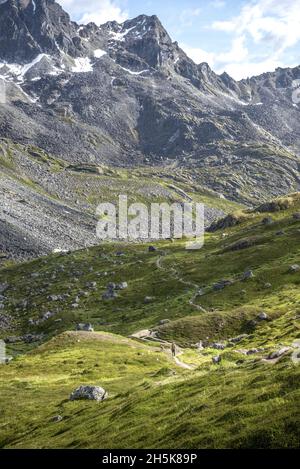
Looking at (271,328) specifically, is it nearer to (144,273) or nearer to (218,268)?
(218,268)

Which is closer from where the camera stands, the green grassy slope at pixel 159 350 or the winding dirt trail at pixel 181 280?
the green grassy slope at pixel 159 350

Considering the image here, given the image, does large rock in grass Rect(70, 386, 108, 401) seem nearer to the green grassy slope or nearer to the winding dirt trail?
the green grassy slope

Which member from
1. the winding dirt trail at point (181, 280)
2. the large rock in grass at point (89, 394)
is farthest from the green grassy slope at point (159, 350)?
the large rock in grass at point (89, 394)

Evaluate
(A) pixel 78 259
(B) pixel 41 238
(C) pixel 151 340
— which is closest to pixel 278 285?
(C) pixel 151 340

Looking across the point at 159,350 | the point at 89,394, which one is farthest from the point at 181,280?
the point at 89,394

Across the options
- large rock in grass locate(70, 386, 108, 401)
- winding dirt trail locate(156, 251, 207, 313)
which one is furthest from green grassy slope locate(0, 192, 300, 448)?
large rock in grass locate(70, 386, 108, 401)

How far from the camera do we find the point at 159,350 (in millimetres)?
77500

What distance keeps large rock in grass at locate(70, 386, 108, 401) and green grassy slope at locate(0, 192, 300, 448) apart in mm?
1506

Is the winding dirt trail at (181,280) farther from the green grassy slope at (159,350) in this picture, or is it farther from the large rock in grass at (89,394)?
the large rock in grass at (89,394)

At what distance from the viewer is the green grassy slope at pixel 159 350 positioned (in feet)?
94.2

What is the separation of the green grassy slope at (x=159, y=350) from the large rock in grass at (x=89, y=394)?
1506mm

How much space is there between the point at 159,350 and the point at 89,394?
1139 inches

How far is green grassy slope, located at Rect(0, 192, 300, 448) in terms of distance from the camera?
28703mm

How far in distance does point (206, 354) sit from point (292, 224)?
95.3 metres
